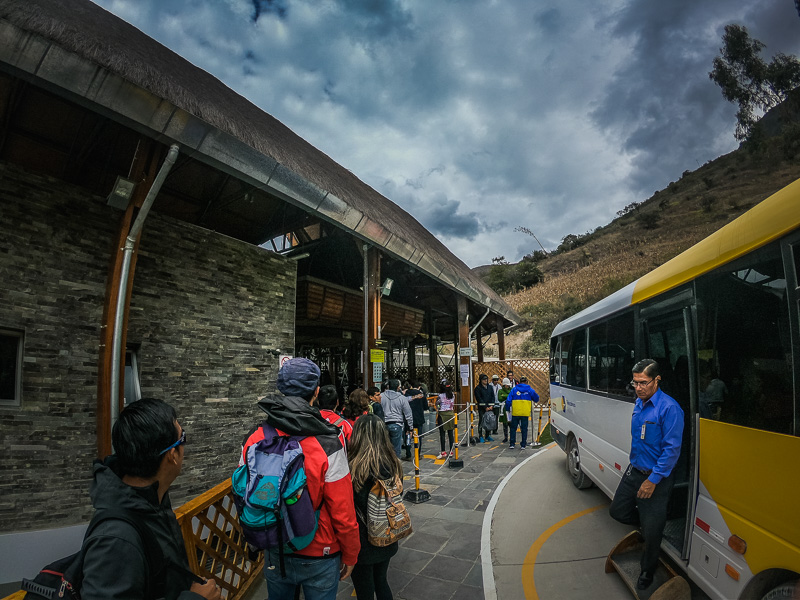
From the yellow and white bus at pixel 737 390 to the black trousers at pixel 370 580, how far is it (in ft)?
7.16

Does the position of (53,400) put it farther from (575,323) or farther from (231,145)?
(575,323)

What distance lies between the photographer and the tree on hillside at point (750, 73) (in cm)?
3841

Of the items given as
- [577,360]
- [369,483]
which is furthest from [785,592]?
[577,360]

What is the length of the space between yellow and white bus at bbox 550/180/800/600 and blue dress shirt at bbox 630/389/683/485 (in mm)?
148

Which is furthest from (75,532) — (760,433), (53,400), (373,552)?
(760,433)

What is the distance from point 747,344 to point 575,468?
4.82 meters

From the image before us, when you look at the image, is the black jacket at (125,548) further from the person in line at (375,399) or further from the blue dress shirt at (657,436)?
the person in line at (375,399)

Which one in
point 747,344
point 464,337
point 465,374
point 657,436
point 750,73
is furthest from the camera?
point 750,73

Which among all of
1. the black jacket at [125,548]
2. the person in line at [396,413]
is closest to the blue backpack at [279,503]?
the black jacket at [125,548]

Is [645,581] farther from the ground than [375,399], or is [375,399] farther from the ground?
[375,399]

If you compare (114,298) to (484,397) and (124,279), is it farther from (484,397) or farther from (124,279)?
(484,397)

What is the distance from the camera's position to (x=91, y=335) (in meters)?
5.33

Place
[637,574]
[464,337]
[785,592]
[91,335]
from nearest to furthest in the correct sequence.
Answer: [785,592] < [637,574] < [91,335] < [464,337]

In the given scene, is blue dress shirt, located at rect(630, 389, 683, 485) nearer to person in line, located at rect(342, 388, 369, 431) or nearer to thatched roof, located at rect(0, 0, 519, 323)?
person in line, located at rect(342, 388, 369, 431)
